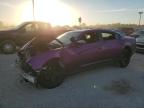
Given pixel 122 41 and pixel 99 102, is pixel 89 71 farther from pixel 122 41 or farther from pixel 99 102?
pixel 99 102

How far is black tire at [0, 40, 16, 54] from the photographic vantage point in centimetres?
1199

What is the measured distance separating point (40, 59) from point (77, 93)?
4.49 feet

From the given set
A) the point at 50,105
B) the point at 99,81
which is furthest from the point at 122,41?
the point at 50,105

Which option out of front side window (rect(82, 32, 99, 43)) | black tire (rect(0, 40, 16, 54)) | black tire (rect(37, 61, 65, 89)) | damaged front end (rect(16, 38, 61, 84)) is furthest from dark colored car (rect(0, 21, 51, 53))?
black tire (rect(37, 61, 65, 89))

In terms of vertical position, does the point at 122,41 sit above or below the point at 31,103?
above

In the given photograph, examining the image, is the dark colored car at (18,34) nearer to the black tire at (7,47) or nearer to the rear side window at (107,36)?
the black tire at (7,47)

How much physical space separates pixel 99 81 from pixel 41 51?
2.15m

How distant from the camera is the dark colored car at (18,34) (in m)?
12.0

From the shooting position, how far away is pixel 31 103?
16.9ft

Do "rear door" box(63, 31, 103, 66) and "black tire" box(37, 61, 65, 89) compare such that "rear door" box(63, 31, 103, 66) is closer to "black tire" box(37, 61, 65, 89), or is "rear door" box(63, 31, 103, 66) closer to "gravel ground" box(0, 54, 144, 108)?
"black tire" box(37, 61, 65, 89)

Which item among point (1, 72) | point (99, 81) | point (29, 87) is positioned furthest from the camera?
point (1, 72)

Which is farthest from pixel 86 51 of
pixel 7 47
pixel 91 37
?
pixel 7 47

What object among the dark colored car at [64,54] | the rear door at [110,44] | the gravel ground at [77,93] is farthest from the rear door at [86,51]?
the gravel ground at [77,93]

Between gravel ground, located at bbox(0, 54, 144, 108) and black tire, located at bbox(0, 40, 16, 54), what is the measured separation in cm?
423
